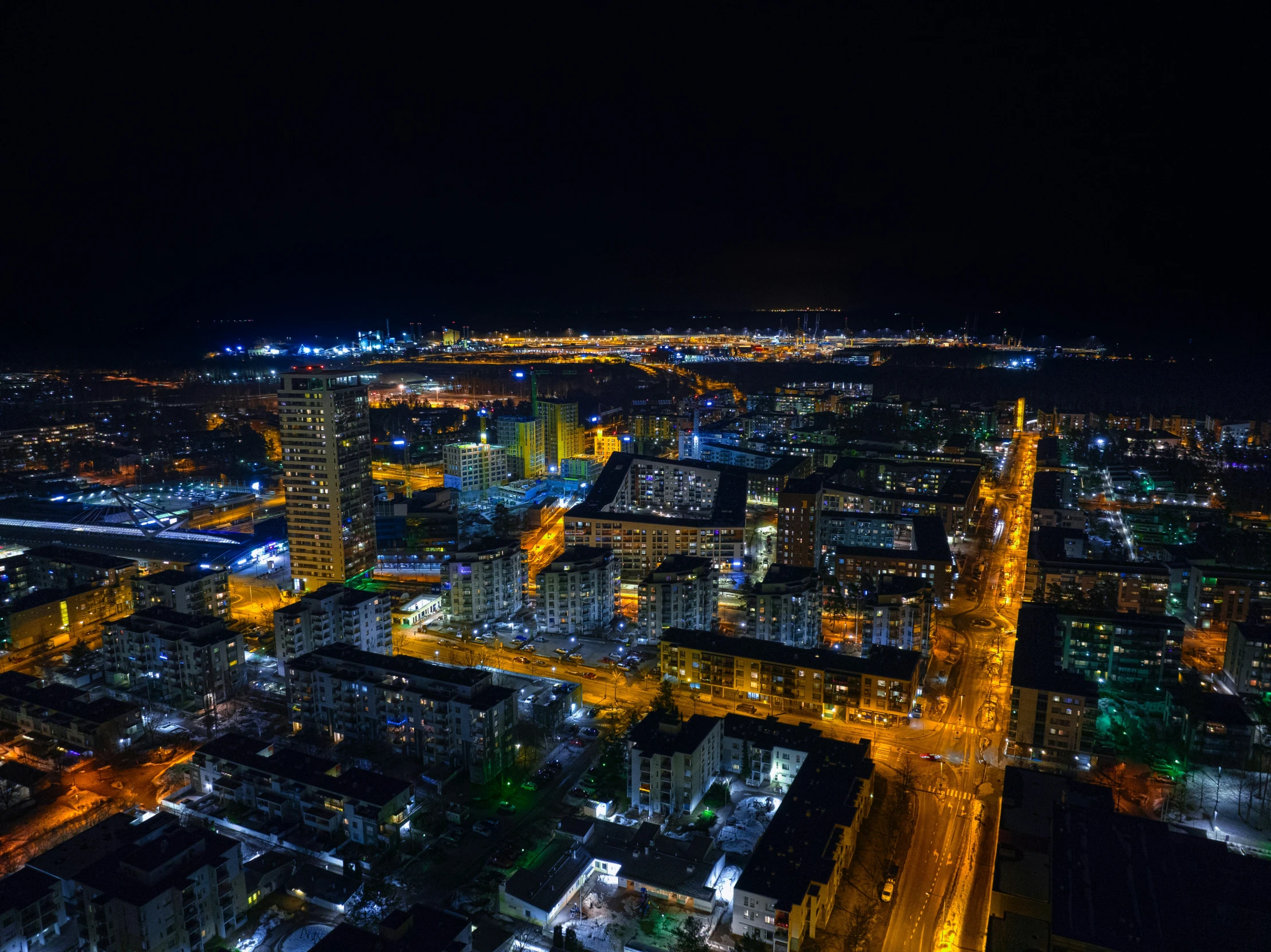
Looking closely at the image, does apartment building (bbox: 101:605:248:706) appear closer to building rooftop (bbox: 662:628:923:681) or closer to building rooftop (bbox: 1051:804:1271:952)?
building rooftop (bbox: 662:628:923:681)

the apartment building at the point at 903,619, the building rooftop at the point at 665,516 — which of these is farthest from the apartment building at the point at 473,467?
the apartment building at the point at 903,619

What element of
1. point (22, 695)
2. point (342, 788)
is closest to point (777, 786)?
point (342, 788)

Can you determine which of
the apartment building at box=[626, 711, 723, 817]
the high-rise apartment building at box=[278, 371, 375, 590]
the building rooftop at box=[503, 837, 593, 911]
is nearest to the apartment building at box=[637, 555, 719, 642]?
the apartment building at box=[626, 711, 723, 817]

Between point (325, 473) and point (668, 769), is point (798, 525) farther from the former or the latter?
point (325, 473)

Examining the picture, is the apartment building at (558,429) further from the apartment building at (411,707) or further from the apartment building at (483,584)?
the apartment building at (411,707)

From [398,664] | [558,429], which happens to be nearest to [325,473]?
[398,664]

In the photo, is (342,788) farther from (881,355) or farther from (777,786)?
(881,355)

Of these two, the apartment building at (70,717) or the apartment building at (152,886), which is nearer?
the apartment building at (152,886)
